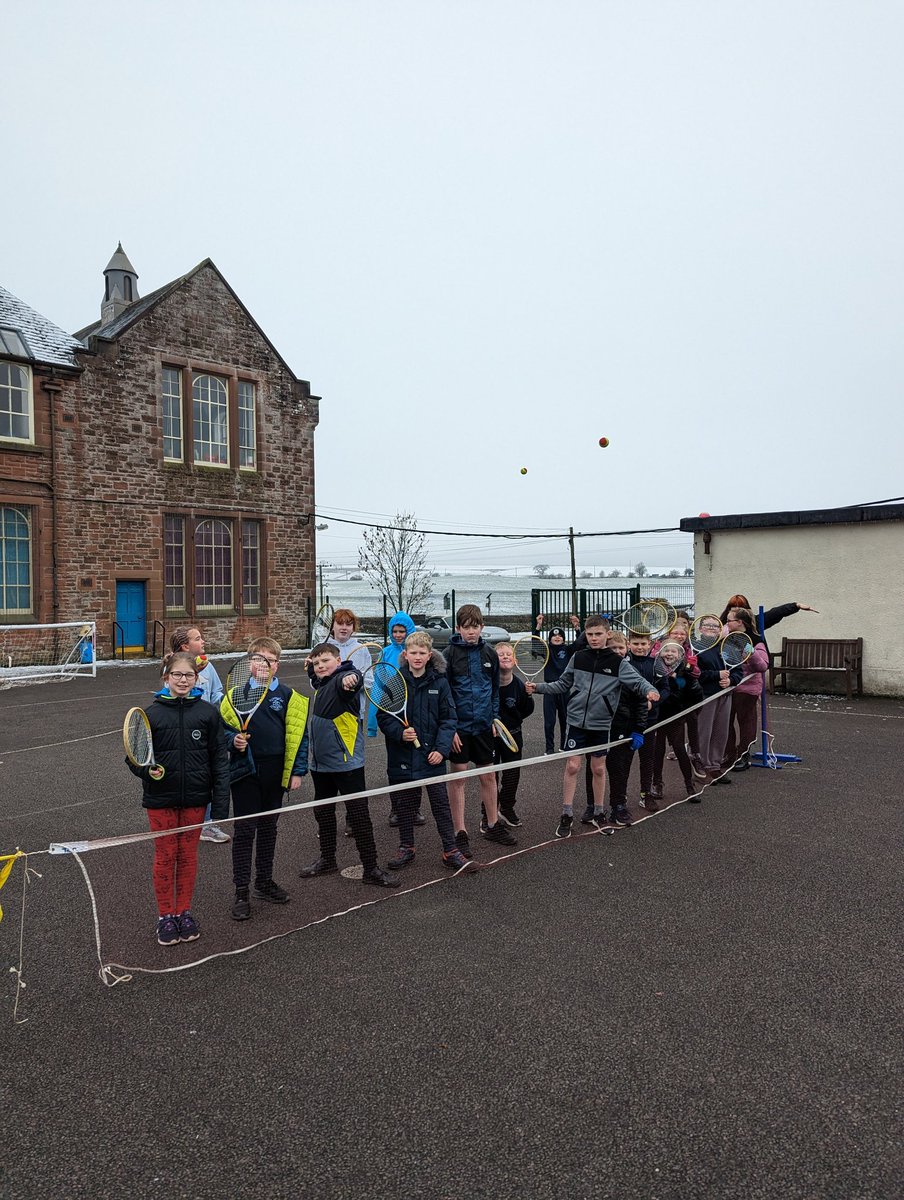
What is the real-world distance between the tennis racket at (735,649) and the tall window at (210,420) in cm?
2152

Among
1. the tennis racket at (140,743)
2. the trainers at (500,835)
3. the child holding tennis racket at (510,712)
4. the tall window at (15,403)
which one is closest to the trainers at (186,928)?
the tennis racket at (140,743)

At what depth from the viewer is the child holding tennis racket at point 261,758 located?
17.9 feet

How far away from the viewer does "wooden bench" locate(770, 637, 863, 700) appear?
1622 cm

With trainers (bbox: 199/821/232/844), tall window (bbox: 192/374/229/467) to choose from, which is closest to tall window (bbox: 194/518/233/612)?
tall window (bbox: 192/374/229/467)

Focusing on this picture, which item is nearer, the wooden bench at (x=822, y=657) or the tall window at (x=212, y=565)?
the wooden bench at (x=822, y=657)

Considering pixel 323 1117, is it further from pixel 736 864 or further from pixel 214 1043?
pixel 736 864

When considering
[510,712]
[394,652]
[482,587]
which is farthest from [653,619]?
[482,587]

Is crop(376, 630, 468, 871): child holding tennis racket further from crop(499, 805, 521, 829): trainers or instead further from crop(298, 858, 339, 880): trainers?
crop(499, 805, 521, 829): trainers

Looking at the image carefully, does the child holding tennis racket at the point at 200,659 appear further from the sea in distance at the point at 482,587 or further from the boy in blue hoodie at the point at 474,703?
the sea in distance at the point at 482,587

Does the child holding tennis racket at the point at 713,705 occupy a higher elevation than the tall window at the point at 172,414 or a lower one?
lower

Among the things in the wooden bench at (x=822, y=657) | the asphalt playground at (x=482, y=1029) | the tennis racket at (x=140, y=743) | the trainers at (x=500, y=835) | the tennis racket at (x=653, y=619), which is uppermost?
the tennis racket at (x=653, y=619)

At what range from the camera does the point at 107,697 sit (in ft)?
56.0

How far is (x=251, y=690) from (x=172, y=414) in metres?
23.3

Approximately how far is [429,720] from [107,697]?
12728 millimetres
